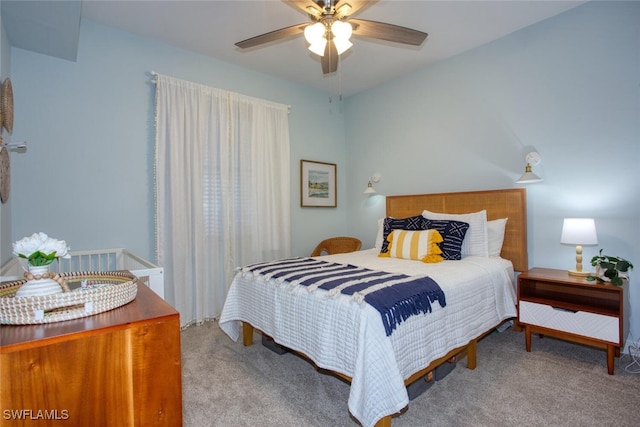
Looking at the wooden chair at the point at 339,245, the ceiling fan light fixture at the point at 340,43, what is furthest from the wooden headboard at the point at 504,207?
the ceiling fan light fixture at the point at 340,43

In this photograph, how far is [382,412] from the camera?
4.71 feet

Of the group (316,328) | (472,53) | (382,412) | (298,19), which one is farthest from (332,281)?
(472,53)

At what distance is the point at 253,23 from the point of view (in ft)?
9.20

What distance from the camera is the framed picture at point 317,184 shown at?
422cm

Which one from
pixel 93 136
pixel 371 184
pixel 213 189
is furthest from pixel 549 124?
pixel 93 136

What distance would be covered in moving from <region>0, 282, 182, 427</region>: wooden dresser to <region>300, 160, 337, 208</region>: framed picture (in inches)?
130

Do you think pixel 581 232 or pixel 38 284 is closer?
pixel 38 284

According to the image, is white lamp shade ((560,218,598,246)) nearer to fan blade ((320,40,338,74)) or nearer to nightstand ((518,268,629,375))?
nightstand ((518,268,629,375))

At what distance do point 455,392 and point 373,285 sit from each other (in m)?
0.87

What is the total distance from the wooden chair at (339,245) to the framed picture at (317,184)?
530 mm

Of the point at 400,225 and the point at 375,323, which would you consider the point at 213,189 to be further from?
the point at 375,323

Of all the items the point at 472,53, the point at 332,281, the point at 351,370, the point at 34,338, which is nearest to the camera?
the point at 34,338

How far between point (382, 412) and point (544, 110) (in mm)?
2901

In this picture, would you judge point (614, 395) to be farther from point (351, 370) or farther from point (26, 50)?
point (26, 50)
